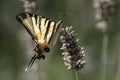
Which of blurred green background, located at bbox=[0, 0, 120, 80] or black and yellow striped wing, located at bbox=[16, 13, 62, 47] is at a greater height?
blurred green background, located at bbox=[0, 0, 120, 80]

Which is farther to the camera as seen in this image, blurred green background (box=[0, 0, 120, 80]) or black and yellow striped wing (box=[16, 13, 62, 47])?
blurred green background (box=[0, 0, 120, 80])

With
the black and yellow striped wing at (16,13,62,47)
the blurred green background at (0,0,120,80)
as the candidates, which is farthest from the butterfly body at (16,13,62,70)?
the blurred green background at (0,0,120,80)

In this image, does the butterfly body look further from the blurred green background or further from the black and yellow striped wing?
the blurred green background

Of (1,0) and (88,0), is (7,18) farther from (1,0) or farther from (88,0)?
(88,0)

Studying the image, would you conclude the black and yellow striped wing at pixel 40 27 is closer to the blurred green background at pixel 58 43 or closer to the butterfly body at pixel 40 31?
the butterfly body at pixel 40 31

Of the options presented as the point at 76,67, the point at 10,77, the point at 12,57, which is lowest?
the point at 76,67

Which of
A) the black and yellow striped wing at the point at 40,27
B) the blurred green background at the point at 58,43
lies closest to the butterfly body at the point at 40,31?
the black and yellow striped wing at the point at 40,27

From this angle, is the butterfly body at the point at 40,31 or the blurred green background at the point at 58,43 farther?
the blurred green background at the point at 58,43

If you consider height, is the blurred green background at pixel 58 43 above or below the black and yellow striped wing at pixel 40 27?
above

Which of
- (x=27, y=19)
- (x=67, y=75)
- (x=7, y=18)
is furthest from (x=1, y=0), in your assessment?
(x=27, y=19)
